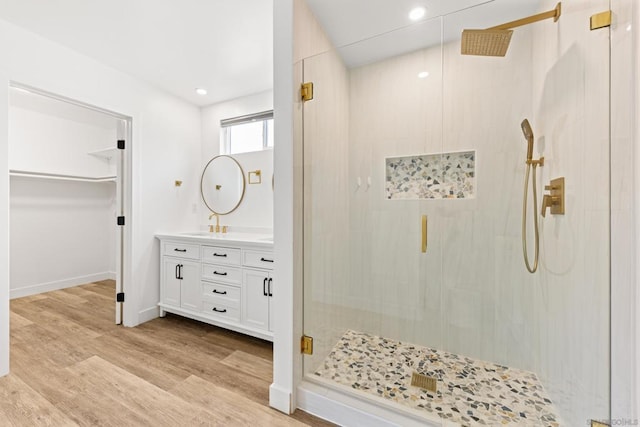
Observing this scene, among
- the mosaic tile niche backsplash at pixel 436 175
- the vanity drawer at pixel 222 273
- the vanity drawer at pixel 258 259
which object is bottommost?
the vanity drawer at pixel 222 273

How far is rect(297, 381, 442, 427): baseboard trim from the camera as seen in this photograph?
50.9 inches

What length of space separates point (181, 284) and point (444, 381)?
2428 mm

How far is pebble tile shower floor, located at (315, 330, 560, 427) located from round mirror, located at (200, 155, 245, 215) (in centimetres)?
197

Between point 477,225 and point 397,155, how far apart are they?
708mm

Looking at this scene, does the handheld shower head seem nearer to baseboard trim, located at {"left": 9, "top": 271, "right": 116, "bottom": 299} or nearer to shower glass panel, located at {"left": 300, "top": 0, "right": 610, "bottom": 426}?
shower glass panel, located at {"left": 300, "top": 0, "right": 610, "bottom": 426}

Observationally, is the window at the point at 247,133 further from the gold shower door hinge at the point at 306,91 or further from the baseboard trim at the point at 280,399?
the baseboard trim at the point at 280,399

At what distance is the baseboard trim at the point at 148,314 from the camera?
2679 mm

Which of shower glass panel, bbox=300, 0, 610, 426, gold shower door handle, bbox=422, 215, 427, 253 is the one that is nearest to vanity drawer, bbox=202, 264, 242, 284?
shower glass panel, bbox=300, 0, 610, 426

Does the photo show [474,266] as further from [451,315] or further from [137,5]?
[137,5]

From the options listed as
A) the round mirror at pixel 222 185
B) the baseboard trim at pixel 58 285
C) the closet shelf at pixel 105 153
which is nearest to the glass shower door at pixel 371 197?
the round mirror at pixel 222 185

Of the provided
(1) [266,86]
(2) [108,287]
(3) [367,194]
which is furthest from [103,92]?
(2) [108,287]

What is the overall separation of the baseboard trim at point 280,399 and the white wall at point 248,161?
163 centimetres

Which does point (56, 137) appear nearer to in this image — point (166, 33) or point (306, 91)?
point (166, 33)

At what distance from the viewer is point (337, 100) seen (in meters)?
1.87
